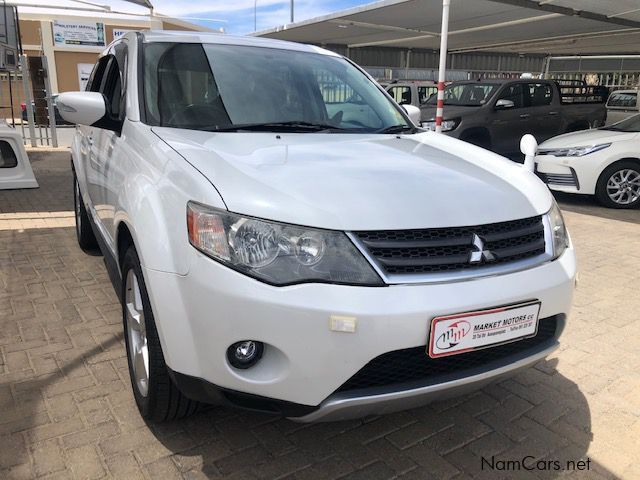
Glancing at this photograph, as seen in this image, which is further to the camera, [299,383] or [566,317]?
[566,317]

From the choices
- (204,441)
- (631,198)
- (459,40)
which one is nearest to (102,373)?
(204,441)

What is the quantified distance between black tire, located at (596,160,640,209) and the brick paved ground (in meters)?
4.27

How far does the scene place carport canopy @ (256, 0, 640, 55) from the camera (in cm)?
1200

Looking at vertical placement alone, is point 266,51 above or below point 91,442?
above

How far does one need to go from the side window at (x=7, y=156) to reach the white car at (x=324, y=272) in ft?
20.8

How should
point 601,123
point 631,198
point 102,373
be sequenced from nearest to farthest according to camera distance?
point 102,373 < point 631,198 < point 601,123

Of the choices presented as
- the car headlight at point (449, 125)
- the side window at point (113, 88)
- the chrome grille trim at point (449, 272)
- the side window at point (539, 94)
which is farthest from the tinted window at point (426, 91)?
the chrome grille trim at point (449, 272)

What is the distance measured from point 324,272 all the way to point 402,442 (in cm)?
104

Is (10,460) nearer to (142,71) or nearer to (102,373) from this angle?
(102,373)

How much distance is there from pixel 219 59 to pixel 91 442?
82.3 inches

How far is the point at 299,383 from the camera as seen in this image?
1826mm

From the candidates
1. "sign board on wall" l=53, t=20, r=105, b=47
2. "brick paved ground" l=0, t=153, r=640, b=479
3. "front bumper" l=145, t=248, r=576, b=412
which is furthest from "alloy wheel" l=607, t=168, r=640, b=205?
"sign board on wall" l=53, t=20, r=105, b=47

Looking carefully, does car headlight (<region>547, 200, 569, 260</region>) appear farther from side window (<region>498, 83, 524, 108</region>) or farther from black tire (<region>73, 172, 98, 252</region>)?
side window (<region>498, 83, 524, 108</region>)

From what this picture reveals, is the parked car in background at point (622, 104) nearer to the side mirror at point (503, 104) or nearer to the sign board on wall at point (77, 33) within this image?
the side mirror at point (503, 104)
